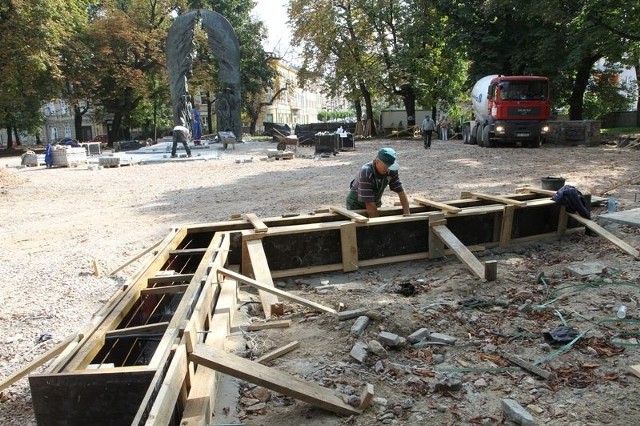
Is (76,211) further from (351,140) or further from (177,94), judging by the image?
(177,94)

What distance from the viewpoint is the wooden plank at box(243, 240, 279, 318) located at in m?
4.79

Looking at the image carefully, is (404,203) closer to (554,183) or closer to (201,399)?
(554,183)

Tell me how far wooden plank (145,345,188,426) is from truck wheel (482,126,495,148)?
66.9ft

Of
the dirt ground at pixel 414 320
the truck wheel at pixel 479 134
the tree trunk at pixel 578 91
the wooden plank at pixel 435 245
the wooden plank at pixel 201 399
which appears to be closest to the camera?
the wooden plank at pixel 201 399

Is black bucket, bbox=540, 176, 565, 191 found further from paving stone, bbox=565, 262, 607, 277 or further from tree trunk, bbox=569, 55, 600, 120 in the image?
tree trunk, bbox=569, 55, 600, 120

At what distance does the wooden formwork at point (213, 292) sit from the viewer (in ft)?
9.28

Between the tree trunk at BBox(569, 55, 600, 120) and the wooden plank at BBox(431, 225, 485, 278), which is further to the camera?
the tree trunk at BBox(569, 55, 600, 120)

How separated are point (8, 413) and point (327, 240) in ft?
11.2

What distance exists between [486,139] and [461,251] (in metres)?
17.4

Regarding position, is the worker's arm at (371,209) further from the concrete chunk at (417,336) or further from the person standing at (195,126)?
the person standing at (195,126)

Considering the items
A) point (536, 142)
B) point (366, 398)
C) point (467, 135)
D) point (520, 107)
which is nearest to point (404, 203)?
point (366, 398)

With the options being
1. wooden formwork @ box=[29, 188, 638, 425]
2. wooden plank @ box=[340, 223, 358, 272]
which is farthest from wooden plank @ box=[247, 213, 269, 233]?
wooden plank @ box=[340, 223, 358, 272]

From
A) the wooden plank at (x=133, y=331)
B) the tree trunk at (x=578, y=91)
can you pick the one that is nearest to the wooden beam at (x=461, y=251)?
the wooden plank at (x=133, y=331)

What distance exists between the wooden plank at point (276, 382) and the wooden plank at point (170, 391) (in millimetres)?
140
